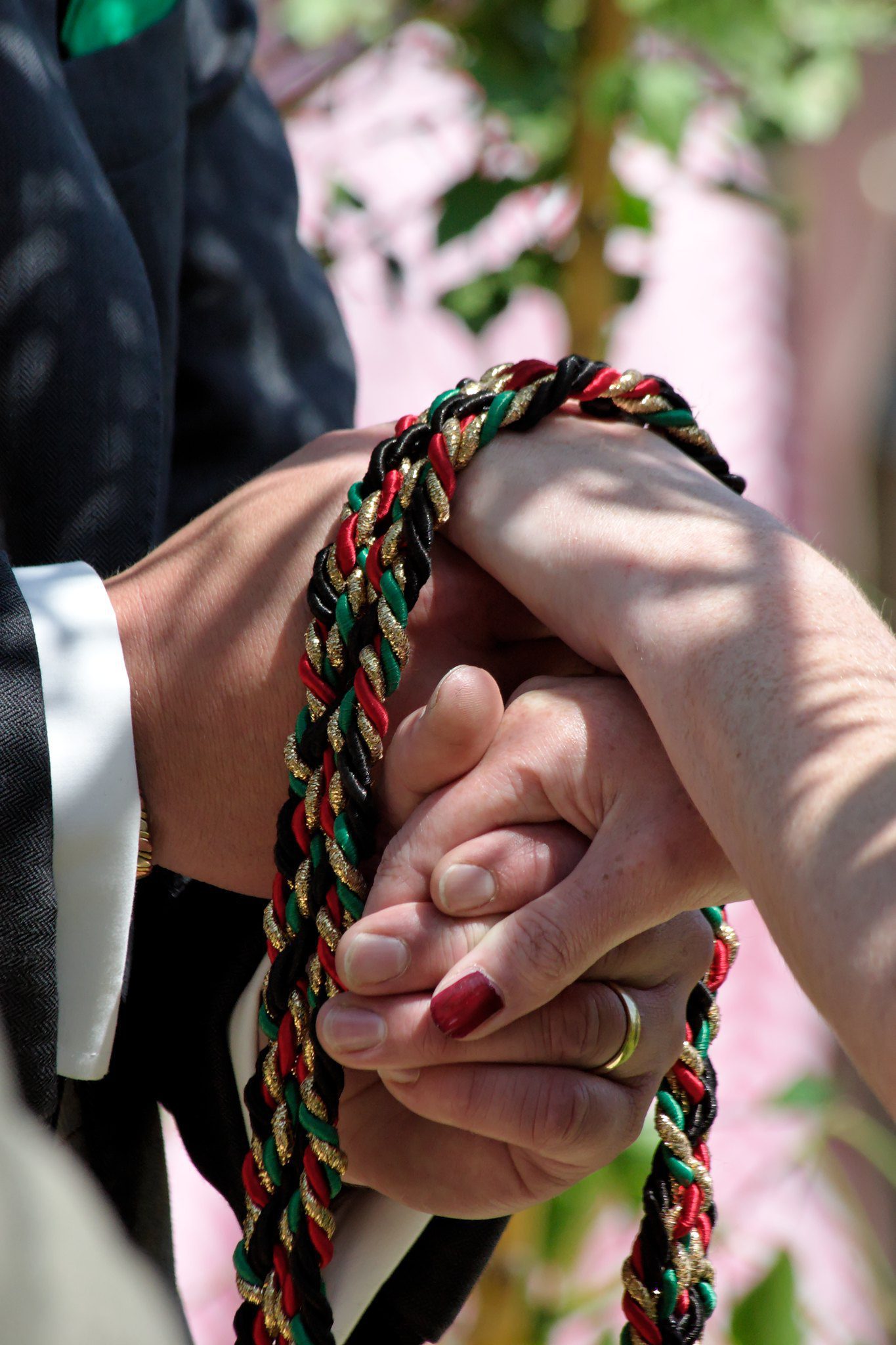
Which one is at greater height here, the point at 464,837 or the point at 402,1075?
the point at 464,837

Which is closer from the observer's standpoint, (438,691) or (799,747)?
(799,747)

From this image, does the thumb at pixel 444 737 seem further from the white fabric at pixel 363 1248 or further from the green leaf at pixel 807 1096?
the green leaf at pixel 807 1096

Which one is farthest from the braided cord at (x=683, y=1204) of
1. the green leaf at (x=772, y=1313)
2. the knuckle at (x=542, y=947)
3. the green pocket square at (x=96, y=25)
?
the green pocket square at (x=96, y=25)

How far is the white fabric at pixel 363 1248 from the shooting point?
0.87 meters

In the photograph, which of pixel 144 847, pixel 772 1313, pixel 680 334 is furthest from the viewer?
pixel 680 334

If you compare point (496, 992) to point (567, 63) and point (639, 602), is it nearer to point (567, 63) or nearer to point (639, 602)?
point (639, 602)

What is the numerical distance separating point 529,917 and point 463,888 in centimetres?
4

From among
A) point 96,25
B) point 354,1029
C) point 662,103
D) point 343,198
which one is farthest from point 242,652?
point 343,198

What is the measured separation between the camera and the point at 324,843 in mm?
746

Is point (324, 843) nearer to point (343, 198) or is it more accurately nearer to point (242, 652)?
point (242, 652)

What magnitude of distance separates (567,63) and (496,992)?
1.52 metres

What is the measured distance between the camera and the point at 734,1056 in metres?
2.76

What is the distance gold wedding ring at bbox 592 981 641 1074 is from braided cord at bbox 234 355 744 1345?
0.16 meters

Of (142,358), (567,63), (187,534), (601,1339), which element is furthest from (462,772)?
(567,63)
